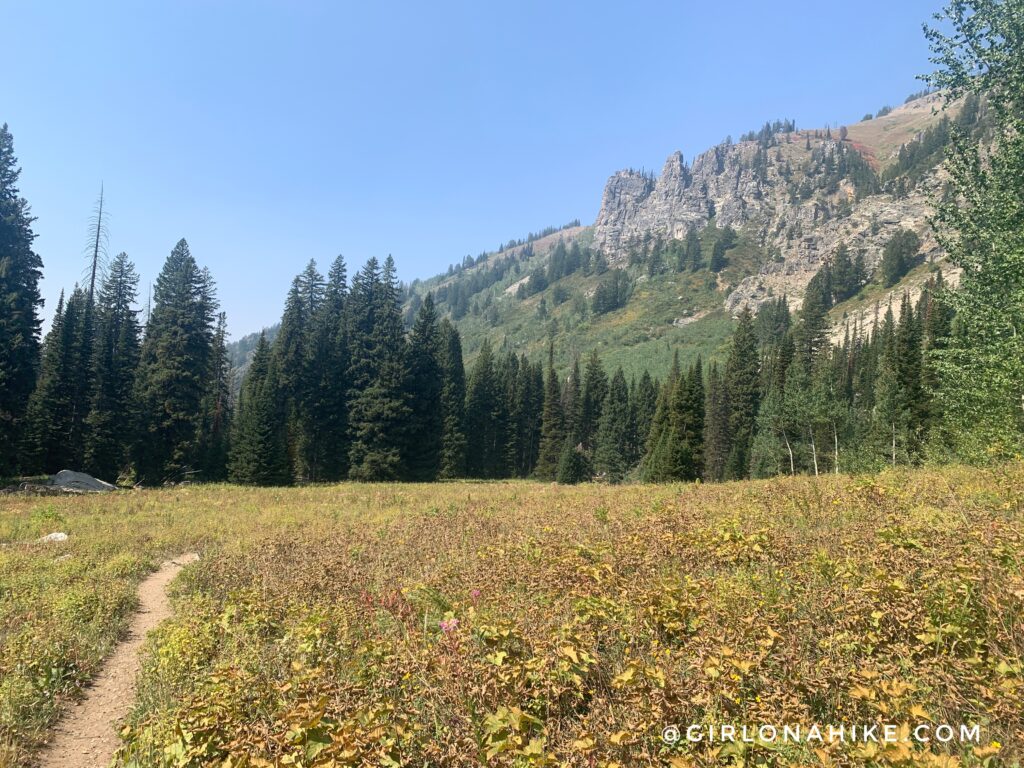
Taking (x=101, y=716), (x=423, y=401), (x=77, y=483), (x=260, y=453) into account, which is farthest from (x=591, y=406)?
(x=101, y=716)

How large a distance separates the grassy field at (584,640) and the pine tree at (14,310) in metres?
29.4

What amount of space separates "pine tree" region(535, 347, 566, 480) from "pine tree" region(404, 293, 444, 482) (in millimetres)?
25343

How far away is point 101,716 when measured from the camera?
5.90 m

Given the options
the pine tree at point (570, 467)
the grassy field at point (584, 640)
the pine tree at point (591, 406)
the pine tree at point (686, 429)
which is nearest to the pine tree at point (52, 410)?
the grassy field at point (584, 640)

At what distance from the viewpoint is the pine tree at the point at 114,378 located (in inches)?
1527

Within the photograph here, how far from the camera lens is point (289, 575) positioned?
30.0ft

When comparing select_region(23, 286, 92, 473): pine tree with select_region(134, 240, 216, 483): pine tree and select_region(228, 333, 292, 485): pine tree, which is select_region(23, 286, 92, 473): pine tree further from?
select_region(228, 333, 292, 485): pine tree

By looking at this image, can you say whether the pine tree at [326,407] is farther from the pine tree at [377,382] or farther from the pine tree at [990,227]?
the pine tree at [990,227]

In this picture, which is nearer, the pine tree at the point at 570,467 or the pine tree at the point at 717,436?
the pine tree at the point at 570,467

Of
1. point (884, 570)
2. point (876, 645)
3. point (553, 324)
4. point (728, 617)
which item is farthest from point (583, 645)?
point (553, 324)

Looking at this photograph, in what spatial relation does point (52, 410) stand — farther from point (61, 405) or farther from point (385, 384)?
point (385, 384)

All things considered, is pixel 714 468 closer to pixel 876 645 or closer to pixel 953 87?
pixel 953 87

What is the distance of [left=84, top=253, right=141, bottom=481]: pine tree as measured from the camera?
38778 millimetres

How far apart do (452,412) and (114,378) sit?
32981 mm
